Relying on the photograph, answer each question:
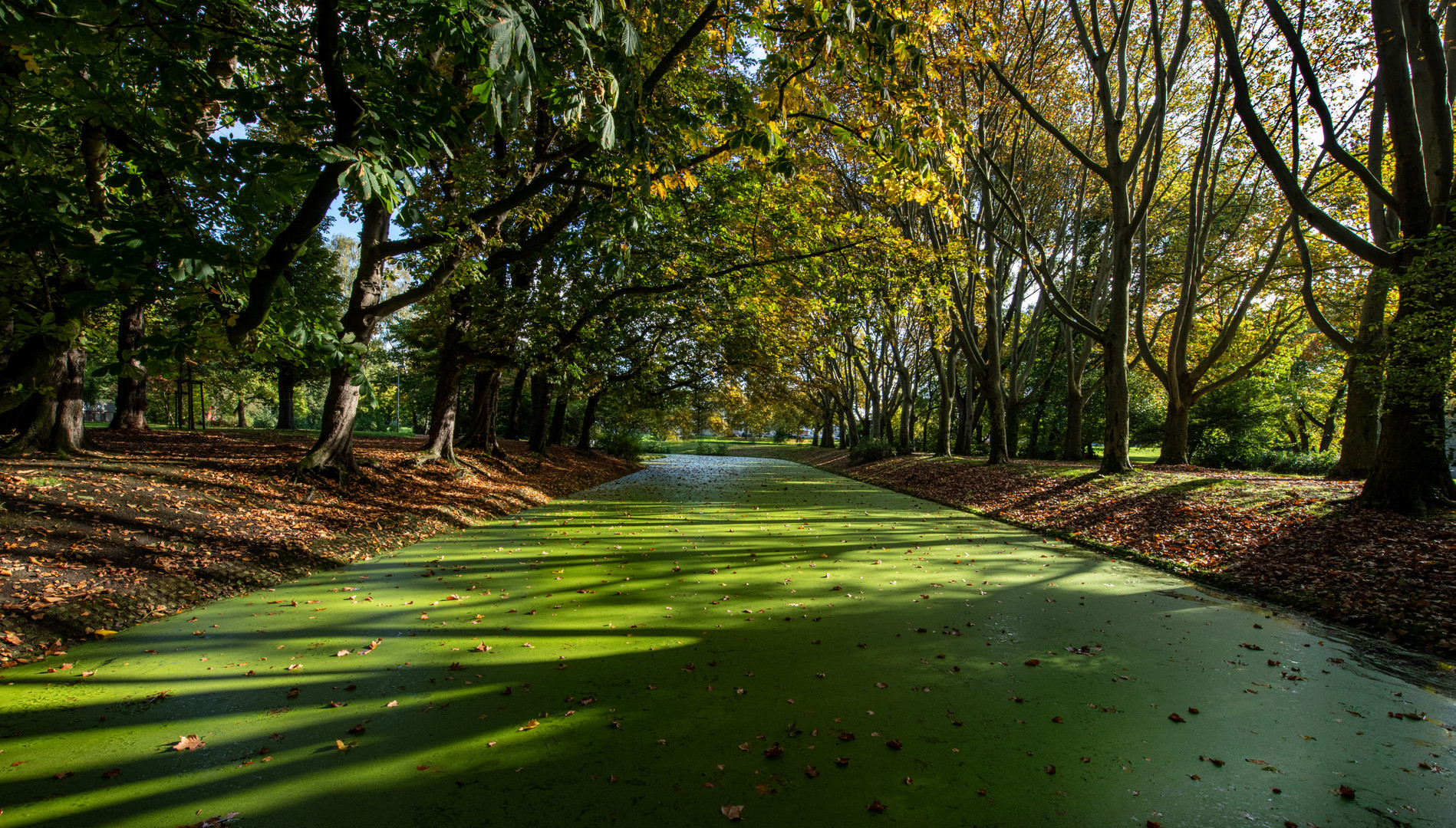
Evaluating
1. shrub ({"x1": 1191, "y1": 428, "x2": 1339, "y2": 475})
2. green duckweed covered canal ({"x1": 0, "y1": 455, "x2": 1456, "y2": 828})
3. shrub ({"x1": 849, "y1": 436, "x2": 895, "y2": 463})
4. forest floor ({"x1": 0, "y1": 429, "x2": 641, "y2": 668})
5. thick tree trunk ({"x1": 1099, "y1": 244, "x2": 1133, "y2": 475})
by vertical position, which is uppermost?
thick tree trunk ({"x1": 1099, "y1": 244, "x2": 1133, "y2": 475})

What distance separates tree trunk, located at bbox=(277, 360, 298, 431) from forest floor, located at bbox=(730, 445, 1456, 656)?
22267 millimetres

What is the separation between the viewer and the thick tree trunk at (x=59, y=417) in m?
6.96

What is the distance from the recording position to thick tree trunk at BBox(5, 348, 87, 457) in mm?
6957

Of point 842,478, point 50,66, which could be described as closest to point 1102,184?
point 842,478

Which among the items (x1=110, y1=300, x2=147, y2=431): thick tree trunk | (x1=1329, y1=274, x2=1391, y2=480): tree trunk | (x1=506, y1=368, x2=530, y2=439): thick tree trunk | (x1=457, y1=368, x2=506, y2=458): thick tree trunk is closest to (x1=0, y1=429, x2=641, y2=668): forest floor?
(x1=110, y1=300, x2=147, y2=431): thick tree trunk

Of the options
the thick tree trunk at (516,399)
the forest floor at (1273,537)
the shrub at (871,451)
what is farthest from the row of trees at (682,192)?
the shrub at (871,451)

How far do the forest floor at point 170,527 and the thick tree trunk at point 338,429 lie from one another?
31 cm

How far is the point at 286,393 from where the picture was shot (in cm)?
2178

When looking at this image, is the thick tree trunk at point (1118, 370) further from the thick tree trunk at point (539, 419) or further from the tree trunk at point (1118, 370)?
the thick tree trunk at point (539, 419)

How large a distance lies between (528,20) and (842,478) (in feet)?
58.0

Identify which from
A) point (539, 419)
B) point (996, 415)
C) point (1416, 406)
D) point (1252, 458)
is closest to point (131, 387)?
point (539, 419)

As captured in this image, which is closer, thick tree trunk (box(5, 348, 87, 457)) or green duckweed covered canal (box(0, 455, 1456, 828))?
green duckweed covered canal (box(0, 455, 1456, 828))

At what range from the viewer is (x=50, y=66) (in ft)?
14.4

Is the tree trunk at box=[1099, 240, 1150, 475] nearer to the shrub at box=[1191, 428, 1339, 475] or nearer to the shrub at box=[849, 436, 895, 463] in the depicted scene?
the shrub at box=[1191, 428, 1339, 475]
